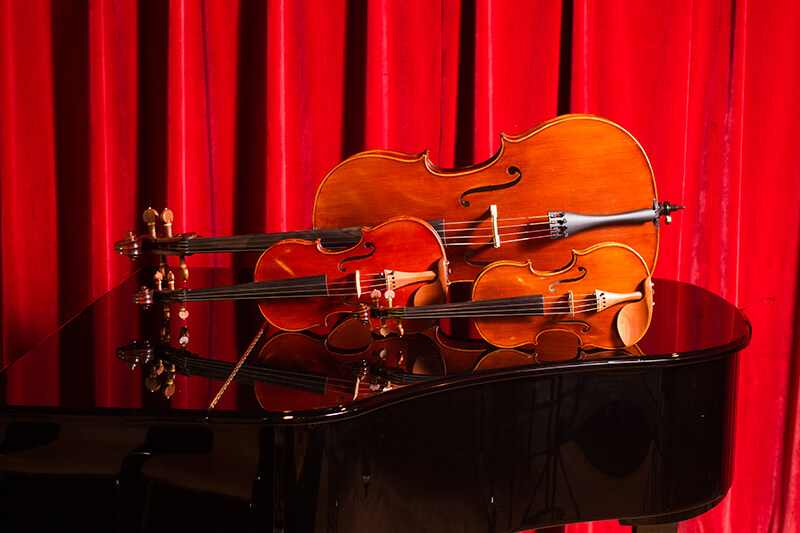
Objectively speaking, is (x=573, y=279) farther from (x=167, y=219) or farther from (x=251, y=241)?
(x=167, y=219)

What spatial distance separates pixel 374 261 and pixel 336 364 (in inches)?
7.9

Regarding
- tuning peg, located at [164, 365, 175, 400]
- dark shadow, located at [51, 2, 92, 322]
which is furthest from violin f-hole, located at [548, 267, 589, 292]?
dark shadow, located at [51, 2, 92, 322]

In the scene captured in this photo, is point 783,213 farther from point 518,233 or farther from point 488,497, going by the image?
point 488,497

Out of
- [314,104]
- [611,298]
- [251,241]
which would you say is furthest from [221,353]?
[314,104]

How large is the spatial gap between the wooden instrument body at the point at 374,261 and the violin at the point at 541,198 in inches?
3.9

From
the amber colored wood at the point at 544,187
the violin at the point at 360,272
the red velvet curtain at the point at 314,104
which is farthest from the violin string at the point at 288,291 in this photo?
the red velvet curtain at the point at 314,104

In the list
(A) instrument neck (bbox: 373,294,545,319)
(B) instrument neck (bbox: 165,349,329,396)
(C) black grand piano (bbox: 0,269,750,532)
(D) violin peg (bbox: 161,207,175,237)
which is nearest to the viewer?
(C) black grand piano (bbox: 0,269,750,532)

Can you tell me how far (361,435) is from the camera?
1030 millimetres

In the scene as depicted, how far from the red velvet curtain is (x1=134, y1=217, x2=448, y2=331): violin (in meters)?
0.72

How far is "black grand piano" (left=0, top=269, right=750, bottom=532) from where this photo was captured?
0.95 meters

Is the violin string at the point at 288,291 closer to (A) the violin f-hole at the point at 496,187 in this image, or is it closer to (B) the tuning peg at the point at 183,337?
(B) the tuning peg at the point at 183,337

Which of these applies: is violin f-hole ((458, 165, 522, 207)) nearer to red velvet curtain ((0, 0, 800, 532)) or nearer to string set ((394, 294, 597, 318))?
string set ((394, 294, 597, 318))

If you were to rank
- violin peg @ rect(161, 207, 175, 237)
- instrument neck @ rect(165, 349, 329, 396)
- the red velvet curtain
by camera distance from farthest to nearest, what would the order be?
1. the red velvet curtain
2. violin peg @ rect(161, 207, 175, 237)
3. instrument neck @ rect(165, 349, 329, 396)

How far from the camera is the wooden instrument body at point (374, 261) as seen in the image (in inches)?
50.6
